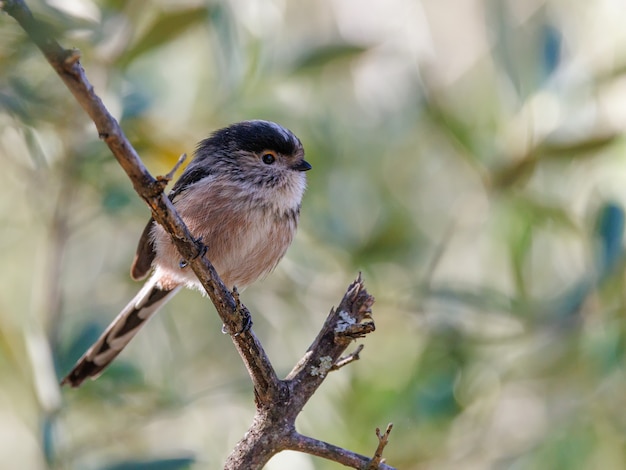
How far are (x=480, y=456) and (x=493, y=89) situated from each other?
2071 millimetres

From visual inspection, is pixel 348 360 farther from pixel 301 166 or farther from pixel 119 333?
pixel 119 333

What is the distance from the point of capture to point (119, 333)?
414 centimetres

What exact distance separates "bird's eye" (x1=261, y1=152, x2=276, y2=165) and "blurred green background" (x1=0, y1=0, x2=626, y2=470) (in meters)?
0.49

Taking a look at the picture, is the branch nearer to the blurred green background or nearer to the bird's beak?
the blurred green background

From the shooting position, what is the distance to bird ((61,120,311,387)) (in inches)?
142

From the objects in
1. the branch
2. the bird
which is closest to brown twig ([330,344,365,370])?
the branch

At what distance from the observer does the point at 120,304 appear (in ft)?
16.0

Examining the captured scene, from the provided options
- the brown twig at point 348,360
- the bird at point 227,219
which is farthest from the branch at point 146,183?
the bird at point 227,219

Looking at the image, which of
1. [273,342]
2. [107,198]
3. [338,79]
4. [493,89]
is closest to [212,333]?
[273,342]

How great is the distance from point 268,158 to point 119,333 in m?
1.18

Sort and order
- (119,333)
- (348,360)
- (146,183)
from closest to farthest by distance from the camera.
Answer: (146,183) → (348,360) → (119,333)

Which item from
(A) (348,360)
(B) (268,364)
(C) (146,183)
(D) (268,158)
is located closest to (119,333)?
(D) (268,158)

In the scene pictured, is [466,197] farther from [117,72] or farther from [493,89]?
[117,72]

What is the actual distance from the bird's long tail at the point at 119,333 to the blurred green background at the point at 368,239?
0.09 metres
